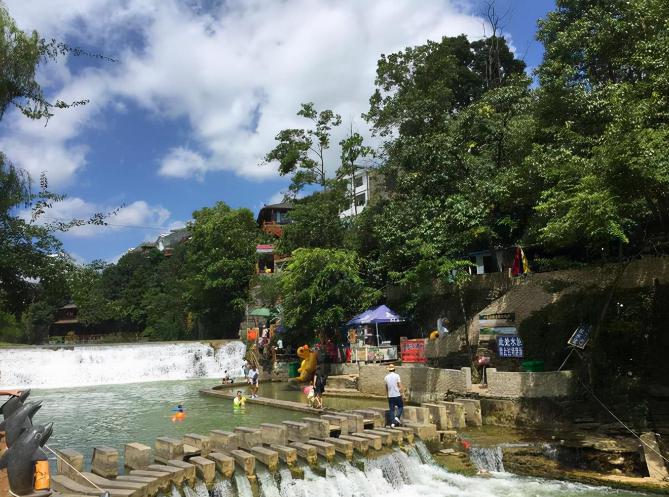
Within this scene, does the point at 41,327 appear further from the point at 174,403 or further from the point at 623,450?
the point at 623,450

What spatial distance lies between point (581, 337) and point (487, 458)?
543cm

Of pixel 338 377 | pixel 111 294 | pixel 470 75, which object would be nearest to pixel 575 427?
pixel 338 377

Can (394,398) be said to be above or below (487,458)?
above

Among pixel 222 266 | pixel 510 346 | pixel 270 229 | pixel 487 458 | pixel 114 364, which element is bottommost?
pixel 487 458

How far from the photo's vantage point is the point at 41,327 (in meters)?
70.0

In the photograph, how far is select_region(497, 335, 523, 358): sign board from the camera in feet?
59.2

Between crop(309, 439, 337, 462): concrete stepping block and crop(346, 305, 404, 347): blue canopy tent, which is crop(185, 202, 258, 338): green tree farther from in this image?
crop(309, 439, 337, 462): concrete stepping block

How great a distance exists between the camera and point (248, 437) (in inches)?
460

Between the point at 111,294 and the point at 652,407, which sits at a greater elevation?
the point at 111,294

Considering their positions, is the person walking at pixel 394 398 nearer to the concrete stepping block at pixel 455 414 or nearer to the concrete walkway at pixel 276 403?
the concrete stepping block at pixel 455 414

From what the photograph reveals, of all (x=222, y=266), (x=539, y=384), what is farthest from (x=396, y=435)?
(x=222, y=266)

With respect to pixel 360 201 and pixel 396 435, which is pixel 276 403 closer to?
pixel 396 435

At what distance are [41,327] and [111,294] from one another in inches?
490

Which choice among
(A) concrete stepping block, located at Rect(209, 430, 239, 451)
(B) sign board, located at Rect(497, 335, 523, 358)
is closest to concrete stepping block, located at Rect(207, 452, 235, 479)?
(A) concrete stepping block, located at Rect(209, 430, 239, 451)
